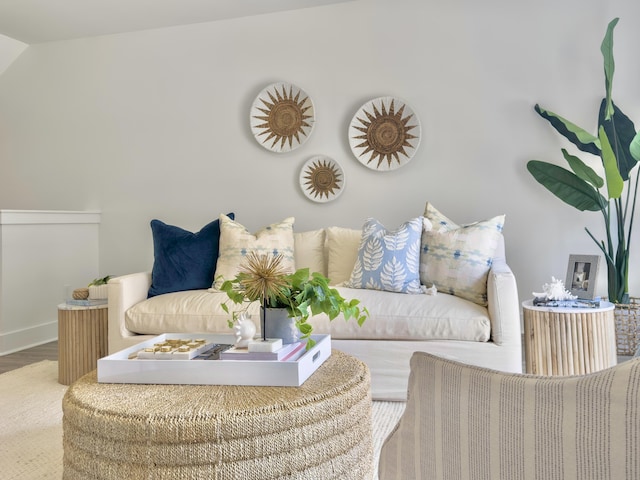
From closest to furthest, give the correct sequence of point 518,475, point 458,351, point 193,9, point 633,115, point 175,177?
A: point 518,475 → point 458,351 → point 633,115 → point 193,9 → point 175,177

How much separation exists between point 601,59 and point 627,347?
1770 mm

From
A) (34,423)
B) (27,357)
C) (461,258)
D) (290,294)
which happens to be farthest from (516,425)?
(27,357)

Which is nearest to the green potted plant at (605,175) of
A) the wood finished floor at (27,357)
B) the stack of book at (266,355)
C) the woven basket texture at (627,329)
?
the woven basket texture at (627,329)

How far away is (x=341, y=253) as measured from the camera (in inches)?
135

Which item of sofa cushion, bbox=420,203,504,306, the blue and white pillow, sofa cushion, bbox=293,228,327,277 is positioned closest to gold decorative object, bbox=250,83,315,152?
sofa cushion, bbox=293,228,327,277

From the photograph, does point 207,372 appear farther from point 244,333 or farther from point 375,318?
point 375,318

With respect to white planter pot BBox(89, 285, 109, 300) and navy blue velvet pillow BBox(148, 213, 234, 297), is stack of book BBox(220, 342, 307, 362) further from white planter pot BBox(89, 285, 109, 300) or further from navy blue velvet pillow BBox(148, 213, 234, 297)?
white planter pot BBox(89, 285, 109, 300)

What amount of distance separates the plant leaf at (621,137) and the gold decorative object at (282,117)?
191 cm

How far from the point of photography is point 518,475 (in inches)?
27.1

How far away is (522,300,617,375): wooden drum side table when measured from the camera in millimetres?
2604

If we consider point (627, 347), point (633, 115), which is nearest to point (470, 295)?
point (627, 347)

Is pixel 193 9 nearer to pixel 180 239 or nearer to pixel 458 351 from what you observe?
pixel 180 239

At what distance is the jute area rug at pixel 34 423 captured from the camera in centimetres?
206

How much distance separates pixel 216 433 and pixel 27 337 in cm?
339
